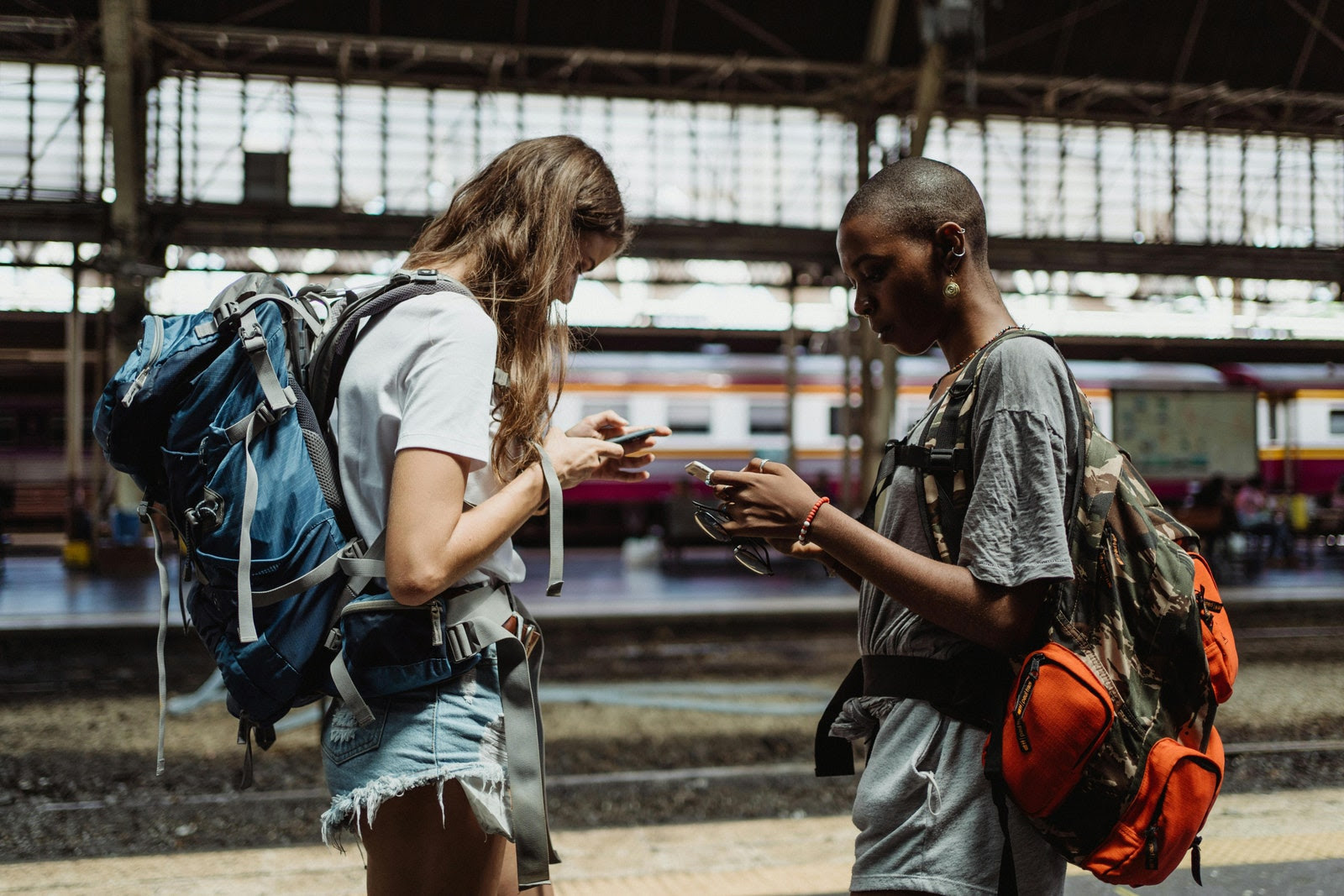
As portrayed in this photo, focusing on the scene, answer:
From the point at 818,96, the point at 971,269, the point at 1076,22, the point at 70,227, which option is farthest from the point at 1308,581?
the point at 70,227

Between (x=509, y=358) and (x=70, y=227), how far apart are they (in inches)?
573

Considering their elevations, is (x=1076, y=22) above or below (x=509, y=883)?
above

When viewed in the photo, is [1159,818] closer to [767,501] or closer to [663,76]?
[767,501]

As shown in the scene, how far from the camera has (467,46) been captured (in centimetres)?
1552

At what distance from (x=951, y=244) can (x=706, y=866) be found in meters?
2.73

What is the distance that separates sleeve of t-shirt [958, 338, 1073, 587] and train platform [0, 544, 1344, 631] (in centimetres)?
888

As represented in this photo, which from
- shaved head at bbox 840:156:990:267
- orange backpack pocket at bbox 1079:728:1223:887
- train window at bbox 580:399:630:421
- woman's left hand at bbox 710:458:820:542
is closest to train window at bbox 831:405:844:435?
train window at bbox 580:399:630:421

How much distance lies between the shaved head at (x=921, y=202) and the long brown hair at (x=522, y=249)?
18.1 inches

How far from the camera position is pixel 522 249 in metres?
1.70

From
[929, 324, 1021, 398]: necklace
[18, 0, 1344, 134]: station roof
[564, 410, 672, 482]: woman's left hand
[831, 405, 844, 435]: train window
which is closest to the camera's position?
[929, 324, 1021, 398]: necklace

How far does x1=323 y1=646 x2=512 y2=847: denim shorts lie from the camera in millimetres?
1549

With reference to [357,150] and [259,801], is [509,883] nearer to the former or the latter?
[259,801]

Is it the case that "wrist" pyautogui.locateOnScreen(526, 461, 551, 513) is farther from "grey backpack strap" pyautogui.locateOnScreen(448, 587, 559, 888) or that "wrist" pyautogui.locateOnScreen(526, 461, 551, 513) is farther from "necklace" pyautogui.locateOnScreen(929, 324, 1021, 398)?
"necklace" pyautogui.locateOnScreen(929, 324, 1021, 398)

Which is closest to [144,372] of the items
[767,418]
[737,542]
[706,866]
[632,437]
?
[632,437]
